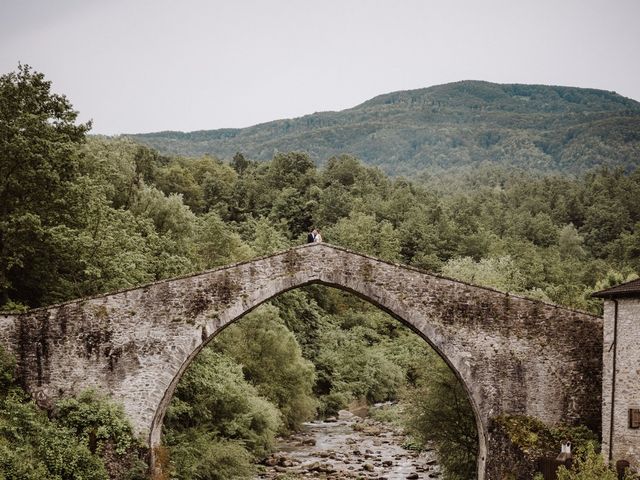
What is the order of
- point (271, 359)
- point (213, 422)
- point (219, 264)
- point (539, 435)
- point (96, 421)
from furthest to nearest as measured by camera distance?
point (219, 264) → point (271, 359) → point (213, 422) → point (96, 421) → point (539, 435)

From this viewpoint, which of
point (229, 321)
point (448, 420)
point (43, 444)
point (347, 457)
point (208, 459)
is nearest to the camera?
point (43, 444)

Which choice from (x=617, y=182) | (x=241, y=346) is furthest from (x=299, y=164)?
(x=241, y=346)

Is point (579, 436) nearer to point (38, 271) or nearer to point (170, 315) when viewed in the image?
point (170, 315)

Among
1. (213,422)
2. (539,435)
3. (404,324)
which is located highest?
(404,324)

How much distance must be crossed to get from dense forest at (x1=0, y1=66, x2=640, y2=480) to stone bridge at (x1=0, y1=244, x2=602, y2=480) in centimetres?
77

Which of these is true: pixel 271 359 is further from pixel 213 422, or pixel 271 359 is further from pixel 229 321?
pixel 229 321

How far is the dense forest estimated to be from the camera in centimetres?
2183

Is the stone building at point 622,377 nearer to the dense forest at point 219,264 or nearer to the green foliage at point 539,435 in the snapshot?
the green foliage at point 539,435

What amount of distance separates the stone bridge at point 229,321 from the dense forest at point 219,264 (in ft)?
2.51

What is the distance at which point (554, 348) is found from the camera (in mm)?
22203

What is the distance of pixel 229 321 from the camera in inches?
883

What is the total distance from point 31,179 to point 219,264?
23.6m

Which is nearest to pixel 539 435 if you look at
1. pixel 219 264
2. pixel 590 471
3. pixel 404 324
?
pixel 590 471

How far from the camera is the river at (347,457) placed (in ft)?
103
